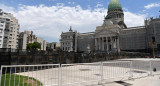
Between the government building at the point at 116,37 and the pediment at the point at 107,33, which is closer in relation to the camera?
the government building at the point at 116,37

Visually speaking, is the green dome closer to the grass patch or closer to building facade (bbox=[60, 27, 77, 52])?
building facade (bbox=[60, 27, 77, 52])

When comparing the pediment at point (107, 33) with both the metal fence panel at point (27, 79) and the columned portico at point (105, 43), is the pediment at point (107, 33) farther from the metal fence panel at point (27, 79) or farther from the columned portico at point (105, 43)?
the metal fence panel at point (27, 79)

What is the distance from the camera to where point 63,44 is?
3711 inches

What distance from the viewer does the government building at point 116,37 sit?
50772 mm

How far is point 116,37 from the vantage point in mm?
67188

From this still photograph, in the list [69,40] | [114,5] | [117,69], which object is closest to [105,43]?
[69,40]

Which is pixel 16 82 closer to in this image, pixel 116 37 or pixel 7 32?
pixel 7 32

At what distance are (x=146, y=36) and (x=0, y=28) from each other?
68.4 meters

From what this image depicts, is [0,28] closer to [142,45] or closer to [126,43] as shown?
[126,43]

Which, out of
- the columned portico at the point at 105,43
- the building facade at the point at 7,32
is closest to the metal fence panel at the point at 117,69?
the building facade at the point at 7,32

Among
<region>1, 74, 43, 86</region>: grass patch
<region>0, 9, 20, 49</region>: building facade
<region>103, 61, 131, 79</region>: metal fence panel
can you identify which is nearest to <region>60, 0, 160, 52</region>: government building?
<region>103, 61, 131, 79</region>: metal fence panel

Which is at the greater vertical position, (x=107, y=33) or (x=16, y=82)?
(x=107, y=33)

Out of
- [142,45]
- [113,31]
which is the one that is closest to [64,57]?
[142,45]

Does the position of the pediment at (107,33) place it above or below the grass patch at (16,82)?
above
